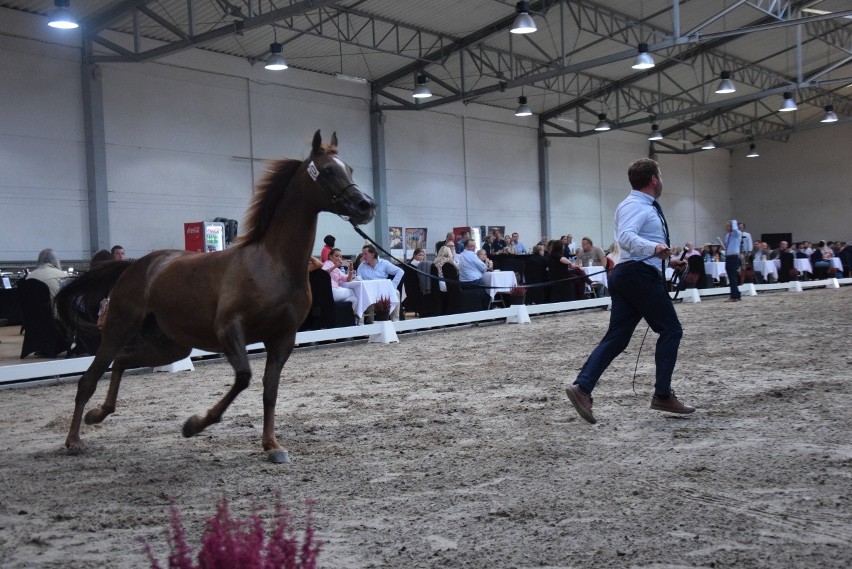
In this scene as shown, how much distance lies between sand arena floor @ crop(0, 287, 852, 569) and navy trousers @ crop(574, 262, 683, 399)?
32cm

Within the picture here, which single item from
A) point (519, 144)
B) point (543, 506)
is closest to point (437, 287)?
point (543, 506)

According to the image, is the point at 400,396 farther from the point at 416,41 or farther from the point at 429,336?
the point at 416,41

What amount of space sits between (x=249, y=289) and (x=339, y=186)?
79 centimetres

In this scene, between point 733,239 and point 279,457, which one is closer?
point 279,457

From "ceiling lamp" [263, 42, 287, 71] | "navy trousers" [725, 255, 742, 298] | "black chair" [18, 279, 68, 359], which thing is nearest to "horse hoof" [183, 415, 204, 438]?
"black chair" [18, 279, 68, 359]

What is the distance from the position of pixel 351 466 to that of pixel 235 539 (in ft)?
8.43

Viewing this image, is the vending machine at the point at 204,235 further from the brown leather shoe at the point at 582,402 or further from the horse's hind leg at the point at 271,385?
the brown leather shoe at the point at 582,402

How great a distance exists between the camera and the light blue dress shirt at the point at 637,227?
5.30 m

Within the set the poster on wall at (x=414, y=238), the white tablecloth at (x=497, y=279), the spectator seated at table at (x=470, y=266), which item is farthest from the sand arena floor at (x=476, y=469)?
the poster on wall at (x=414, y=238)

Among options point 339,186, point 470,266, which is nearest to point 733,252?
point 470,266

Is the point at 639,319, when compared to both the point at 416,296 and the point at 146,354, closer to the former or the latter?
A: the point at 146,354

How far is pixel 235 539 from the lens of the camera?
1.81 metres

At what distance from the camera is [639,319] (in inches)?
210

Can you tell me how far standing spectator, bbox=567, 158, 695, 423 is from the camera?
5297 mm
